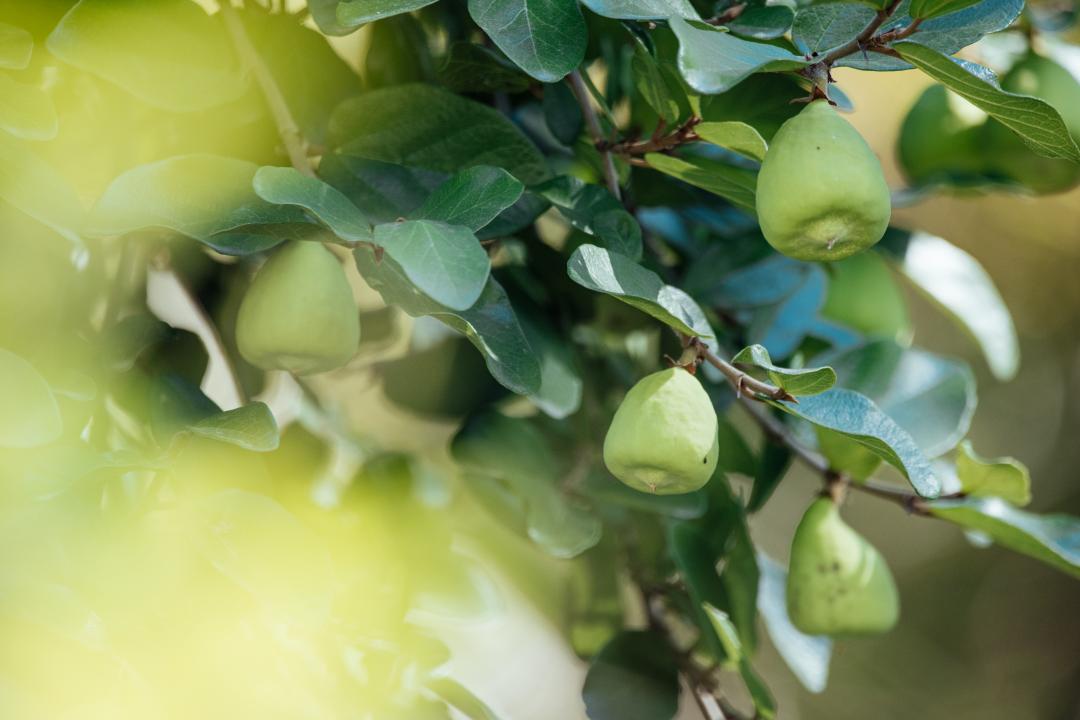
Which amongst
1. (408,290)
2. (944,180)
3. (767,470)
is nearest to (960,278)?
(944,180)

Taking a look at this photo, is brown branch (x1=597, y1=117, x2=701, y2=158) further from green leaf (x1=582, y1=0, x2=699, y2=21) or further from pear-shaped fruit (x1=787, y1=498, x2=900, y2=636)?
pear-shaped fruit (x1=787, y1=498, x2=900, y2=636)

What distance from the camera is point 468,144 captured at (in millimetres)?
491

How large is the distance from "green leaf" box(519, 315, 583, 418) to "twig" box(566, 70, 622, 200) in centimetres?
9

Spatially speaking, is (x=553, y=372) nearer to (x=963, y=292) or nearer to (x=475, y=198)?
(x=475, y=198)

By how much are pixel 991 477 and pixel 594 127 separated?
0.27m

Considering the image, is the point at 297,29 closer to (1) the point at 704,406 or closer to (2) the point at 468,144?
(2) the point at 468,144

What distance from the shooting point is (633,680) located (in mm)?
641

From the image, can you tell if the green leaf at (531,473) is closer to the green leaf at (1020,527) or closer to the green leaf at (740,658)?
the green leaf at (740,658)

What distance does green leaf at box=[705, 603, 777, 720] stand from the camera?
0.55 meters

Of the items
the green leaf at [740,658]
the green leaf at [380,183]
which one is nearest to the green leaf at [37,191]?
the green leaf at [380,183]

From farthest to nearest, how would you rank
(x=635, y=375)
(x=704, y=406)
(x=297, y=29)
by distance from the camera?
1. (x=635, y=375)
2. (x=297, y=29)
3. (x=704, y=406)

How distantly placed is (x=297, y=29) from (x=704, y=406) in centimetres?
30

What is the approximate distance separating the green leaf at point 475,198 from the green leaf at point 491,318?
3cm

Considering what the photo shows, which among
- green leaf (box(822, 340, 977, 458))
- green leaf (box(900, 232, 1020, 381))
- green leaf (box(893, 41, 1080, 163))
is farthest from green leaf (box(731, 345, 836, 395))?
green leaf (box(900, 232, 1020, 381))
